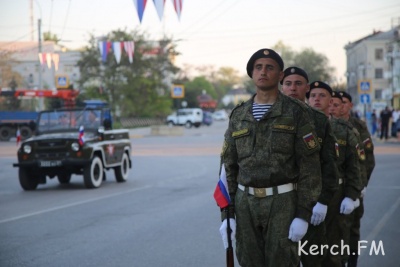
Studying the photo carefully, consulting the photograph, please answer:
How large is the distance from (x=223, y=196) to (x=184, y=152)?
26.2 m

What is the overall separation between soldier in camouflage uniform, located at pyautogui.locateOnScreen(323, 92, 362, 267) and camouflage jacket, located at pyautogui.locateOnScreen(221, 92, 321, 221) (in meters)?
1.68

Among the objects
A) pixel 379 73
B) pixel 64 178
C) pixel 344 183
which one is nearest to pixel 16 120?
pixel 64 178

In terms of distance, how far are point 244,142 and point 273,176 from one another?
32 centimetres

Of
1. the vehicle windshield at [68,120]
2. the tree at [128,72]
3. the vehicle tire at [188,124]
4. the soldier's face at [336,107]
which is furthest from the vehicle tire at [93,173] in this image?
the vehicle tire at [188,124]

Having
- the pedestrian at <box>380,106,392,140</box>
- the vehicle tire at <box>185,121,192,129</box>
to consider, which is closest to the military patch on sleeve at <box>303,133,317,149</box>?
the pedestrian at <box>380,106,392,140</box>

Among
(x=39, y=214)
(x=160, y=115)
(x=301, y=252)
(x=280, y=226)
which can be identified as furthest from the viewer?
(x=160, y=115)

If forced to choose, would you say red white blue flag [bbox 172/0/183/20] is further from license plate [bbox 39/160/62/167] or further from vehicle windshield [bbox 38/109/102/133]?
vehicle windshield [bbox 38/109/102/133]

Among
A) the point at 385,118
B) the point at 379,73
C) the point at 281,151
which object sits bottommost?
the point at 385,118

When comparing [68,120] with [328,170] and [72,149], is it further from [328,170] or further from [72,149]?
[328,170]

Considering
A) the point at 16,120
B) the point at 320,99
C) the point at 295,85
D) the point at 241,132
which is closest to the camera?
the point at 241,132

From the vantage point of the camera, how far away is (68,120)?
1772 cm

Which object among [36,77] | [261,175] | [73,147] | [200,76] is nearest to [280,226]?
[261,175]

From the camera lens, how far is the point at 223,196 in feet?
16.5

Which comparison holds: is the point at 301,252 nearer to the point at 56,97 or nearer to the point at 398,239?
the point at 398,239
